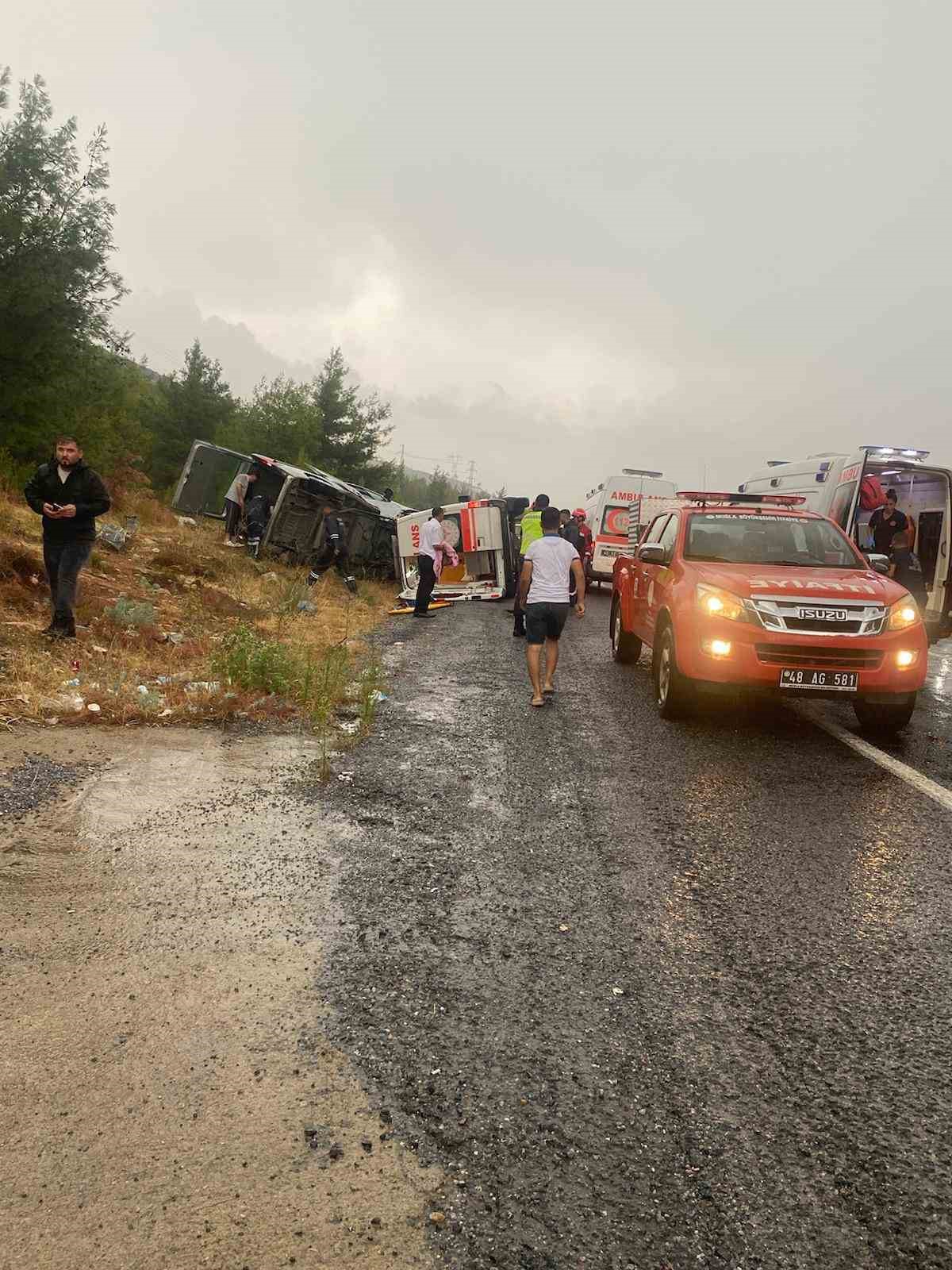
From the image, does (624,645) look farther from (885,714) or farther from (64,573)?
(64,573)

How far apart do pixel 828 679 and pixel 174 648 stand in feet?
19.8

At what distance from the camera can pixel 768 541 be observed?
7996 millimetres

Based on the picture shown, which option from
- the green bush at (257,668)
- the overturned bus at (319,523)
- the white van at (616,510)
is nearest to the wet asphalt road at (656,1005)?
the green bush at (257,668)

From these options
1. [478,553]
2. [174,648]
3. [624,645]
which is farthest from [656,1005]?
[478,553]

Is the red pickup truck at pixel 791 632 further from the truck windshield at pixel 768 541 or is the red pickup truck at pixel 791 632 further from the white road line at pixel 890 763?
the white road line at pixel 890 763

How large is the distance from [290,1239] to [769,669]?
5.38 m

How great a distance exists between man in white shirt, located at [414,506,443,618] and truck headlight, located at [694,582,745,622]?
8650 mm

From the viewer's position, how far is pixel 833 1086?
8.05ft

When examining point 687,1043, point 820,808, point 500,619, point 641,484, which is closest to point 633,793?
point 820,808

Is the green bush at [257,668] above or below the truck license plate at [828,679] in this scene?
below

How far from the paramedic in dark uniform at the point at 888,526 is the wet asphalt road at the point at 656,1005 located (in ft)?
22.7

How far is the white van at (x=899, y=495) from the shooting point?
11336 mm

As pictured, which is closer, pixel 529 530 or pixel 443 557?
pixel 529 530

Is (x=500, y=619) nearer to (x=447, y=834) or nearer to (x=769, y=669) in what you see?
(x=769, y=669)
